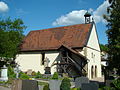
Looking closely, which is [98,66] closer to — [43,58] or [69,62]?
[69,62]

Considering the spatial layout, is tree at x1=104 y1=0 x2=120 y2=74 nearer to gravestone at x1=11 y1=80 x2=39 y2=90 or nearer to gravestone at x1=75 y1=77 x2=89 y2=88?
gravestone at x1=75 y1=77 x2=89 y2=88

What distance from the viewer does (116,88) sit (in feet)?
40.8

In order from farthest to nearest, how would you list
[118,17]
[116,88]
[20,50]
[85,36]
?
[20,50]
[85,36]
[118,17]
[116,88]

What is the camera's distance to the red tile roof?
27609 millimetres

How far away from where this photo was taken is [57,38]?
29969 mm

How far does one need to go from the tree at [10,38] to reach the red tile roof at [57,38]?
1.69 metres

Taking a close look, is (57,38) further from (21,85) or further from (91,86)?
(21,85)

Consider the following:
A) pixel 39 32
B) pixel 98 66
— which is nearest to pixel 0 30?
pixel 39 32

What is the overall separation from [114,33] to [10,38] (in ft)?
72.9

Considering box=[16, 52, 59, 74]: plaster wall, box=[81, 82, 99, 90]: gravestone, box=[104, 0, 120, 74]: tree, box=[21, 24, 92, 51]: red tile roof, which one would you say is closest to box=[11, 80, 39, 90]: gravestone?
box=[81, 82, 99, 90]: gravestone

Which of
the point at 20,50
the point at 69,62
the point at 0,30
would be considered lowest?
the point at 69,62

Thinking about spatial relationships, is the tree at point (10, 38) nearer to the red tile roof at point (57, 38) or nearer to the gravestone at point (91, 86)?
the red tile roof at point (57, 38)

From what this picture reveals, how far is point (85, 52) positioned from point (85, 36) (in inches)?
111

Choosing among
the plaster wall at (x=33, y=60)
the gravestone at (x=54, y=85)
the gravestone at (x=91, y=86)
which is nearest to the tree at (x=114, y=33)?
the gravestone at (x=91, y=86)
